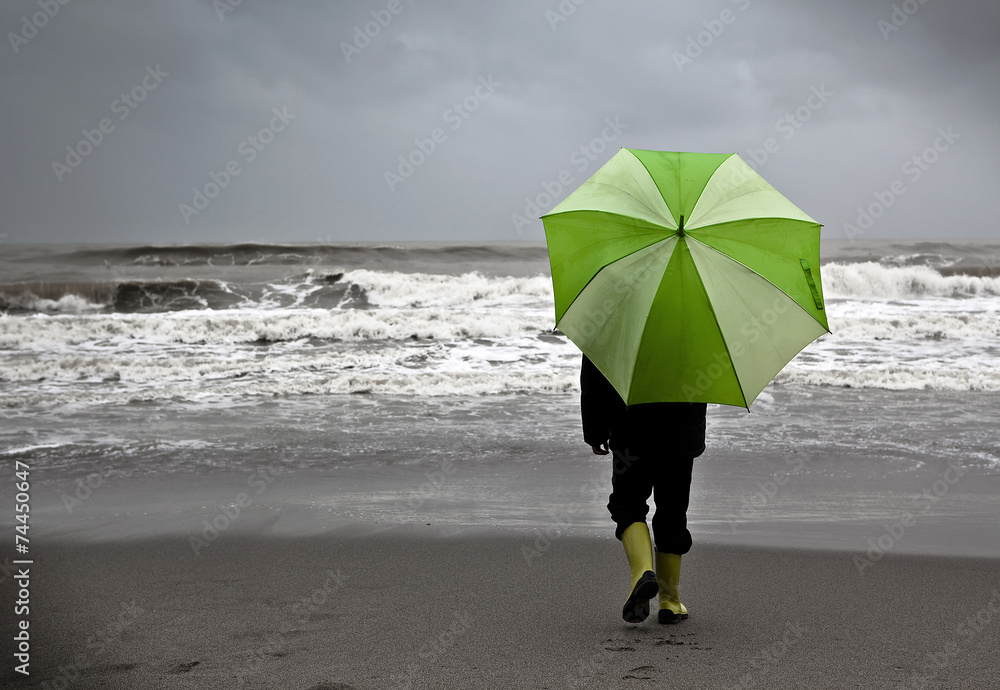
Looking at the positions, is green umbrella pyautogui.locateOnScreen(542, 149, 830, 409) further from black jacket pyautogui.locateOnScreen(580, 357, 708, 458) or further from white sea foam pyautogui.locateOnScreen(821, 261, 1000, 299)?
white sea foam pyautogui.locateOnScreen(821, 261, 1000, 299)

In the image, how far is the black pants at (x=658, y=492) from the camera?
2.99 meters

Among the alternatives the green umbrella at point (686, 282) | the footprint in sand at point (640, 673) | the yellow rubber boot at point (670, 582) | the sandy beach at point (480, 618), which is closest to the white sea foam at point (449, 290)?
the sandy beach at point (480, 618)

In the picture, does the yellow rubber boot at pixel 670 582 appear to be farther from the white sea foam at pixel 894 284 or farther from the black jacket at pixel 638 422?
the white sea foam at pixel 894 284

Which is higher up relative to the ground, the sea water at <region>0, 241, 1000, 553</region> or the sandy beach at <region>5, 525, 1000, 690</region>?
the sea water at <region>0, 241, 1000, 553</region>

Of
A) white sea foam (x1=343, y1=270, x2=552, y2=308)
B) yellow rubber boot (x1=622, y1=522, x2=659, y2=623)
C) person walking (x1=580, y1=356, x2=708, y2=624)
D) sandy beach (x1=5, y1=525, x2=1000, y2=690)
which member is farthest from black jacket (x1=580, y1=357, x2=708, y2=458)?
white sea foam (x1=343, y1=270, x2=552, y2=308)

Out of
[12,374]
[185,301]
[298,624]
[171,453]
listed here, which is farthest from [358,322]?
[298,624]

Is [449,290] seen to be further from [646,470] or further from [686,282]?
[686,282]

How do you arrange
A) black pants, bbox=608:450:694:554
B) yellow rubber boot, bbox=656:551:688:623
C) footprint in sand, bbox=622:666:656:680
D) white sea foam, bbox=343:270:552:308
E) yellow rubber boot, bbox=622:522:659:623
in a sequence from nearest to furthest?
footprint in sand, bbox=622:666:656:680, yellow rubber boot, bbox=622:522:659:623, black pants, bbox=608:450:694:554, yellow rubber boot, bbox=656:551:688:623, white sea foam, bbox=343:270:552:308

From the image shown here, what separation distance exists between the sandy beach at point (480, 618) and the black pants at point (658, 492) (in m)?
0.37

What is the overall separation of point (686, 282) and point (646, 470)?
0.81 metres

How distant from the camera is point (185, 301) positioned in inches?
790

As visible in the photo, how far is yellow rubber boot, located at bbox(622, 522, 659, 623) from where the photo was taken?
285 cm

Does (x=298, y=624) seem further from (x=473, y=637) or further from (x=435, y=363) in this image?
(x=435, y=363)

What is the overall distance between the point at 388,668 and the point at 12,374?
10109mm
